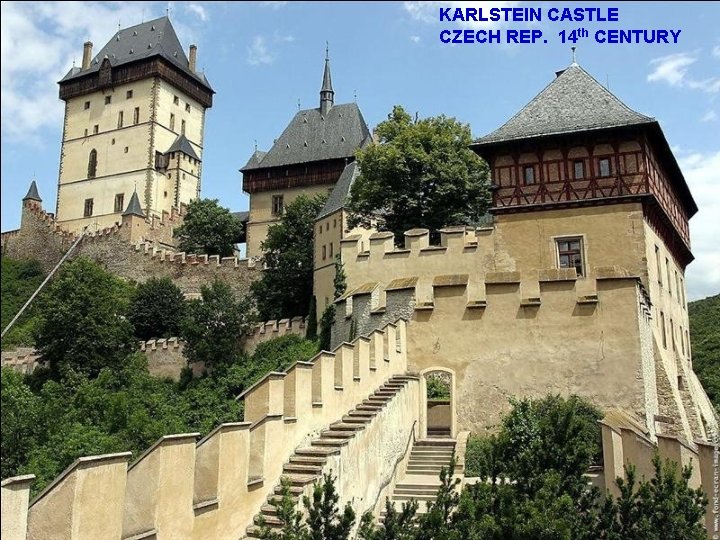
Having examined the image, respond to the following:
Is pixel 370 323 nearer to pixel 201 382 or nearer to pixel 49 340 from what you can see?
pixel 201 382

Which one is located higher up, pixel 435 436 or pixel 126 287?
pixel 126 287

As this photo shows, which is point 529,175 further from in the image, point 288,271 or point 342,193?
point 288,271

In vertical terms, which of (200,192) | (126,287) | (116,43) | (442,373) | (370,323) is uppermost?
(116,43)

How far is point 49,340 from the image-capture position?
32.7 meters

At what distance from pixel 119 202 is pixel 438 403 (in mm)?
44835

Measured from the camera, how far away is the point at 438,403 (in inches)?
720

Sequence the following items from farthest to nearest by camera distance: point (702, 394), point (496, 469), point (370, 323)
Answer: point (702, 394), point (370, 323), point (496, 469)

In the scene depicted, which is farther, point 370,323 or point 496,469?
point 370,323

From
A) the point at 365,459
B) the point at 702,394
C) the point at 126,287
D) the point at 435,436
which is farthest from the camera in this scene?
the point at 126,287

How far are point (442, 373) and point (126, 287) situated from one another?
27.0 meters

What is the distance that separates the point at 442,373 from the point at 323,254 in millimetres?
15304

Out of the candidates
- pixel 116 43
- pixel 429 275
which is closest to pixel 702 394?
pixel 429 275

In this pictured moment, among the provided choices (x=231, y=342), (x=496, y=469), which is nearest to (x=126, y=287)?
(x=231, y=342)

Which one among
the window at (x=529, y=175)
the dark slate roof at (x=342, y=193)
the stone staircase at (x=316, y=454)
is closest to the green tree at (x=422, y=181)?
the dark slate roof at (x=342, y=193)
